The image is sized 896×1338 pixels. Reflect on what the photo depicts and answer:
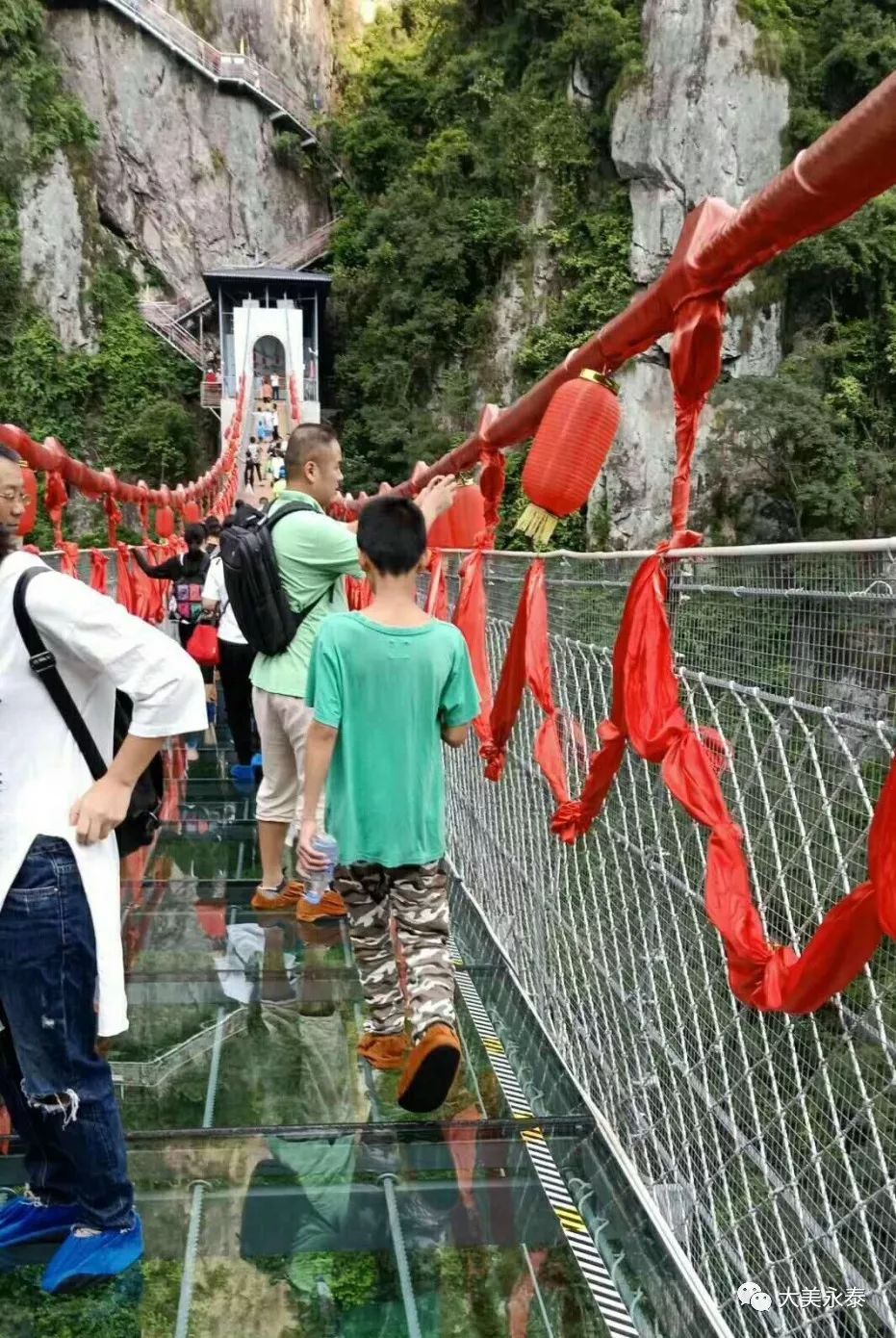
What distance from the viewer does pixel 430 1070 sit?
75.3 inches

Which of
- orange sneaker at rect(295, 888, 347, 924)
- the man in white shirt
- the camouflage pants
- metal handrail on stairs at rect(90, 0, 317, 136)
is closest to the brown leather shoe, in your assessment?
the camouflage pants

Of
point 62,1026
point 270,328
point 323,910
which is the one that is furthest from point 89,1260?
point 270,328

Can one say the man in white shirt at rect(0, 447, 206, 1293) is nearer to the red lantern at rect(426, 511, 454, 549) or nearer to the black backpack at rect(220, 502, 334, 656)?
the black backpack at rect(220, 502, 334, 656)

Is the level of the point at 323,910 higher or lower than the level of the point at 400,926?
lower

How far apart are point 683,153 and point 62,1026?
19.7 metres

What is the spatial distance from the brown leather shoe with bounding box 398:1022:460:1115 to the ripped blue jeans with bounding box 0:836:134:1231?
502 millimetres

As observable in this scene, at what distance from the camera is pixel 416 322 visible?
2050 cm

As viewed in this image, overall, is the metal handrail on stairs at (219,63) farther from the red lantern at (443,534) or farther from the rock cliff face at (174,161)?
the red lantern at (443,534)

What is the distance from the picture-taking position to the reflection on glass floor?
1565 mm


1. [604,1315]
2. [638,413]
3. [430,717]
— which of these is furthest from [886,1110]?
[638,413]

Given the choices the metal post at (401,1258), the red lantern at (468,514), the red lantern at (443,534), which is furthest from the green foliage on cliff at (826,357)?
the metal post at (401,1258)

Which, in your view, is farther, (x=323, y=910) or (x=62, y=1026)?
(x=323, y=910)

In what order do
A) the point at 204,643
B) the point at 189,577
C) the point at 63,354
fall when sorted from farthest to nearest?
the point at 63,354
the point at 189,577
the point at 204,643

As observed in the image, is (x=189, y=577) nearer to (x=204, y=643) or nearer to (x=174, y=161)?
(x=204, y=643)
